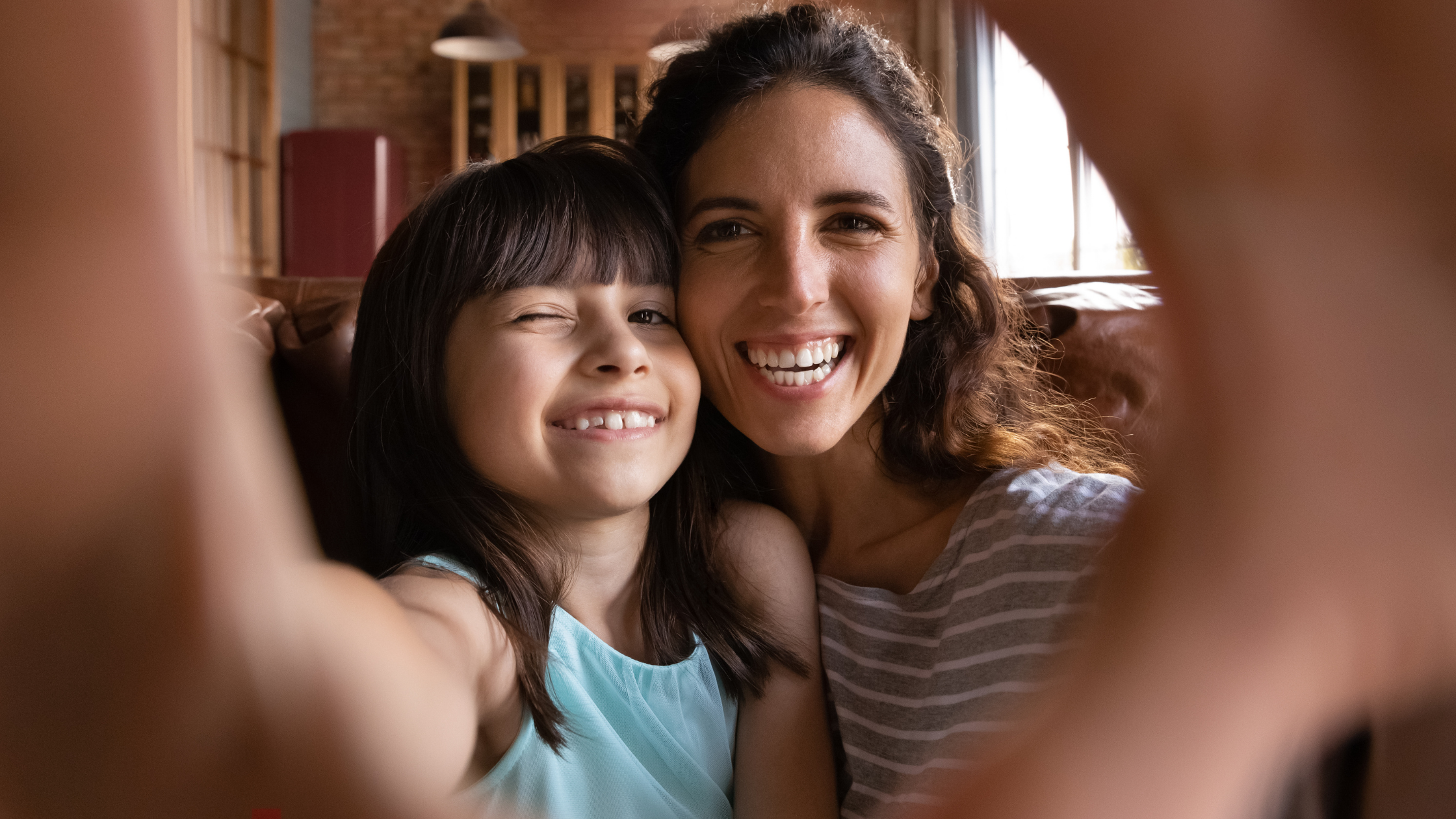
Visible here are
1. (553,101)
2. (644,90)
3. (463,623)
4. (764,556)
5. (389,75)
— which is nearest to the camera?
(463,623)

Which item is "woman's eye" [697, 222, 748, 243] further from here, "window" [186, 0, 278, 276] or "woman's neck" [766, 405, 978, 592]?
"window" [186, 0, 278, 276]

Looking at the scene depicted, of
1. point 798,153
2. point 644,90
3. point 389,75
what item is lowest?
point 798,153

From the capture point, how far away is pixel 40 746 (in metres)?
0.12

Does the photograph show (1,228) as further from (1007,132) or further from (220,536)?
(1007,132)

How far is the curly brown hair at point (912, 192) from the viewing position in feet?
2.71

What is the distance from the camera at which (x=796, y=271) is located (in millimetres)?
732

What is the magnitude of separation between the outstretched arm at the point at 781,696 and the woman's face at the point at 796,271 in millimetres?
95

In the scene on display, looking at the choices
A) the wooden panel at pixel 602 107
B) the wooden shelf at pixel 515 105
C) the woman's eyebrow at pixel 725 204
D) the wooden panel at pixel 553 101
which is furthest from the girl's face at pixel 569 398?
the wooden panel at pixel 553 101

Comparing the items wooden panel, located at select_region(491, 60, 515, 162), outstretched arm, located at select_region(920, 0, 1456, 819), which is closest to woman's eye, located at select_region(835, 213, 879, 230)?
outstretched arm, located at select_region(920, 0, 1456, 819)

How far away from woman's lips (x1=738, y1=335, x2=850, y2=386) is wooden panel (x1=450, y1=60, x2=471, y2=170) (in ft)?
14.6

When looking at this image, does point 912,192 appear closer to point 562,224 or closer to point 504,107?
point 562,224

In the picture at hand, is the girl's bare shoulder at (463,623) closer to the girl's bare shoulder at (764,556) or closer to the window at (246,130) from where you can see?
the girl's bare shoulder at (764,556)

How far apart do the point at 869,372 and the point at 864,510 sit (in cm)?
16

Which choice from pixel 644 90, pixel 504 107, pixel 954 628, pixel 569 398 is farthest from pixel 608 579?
pixel 504 107
